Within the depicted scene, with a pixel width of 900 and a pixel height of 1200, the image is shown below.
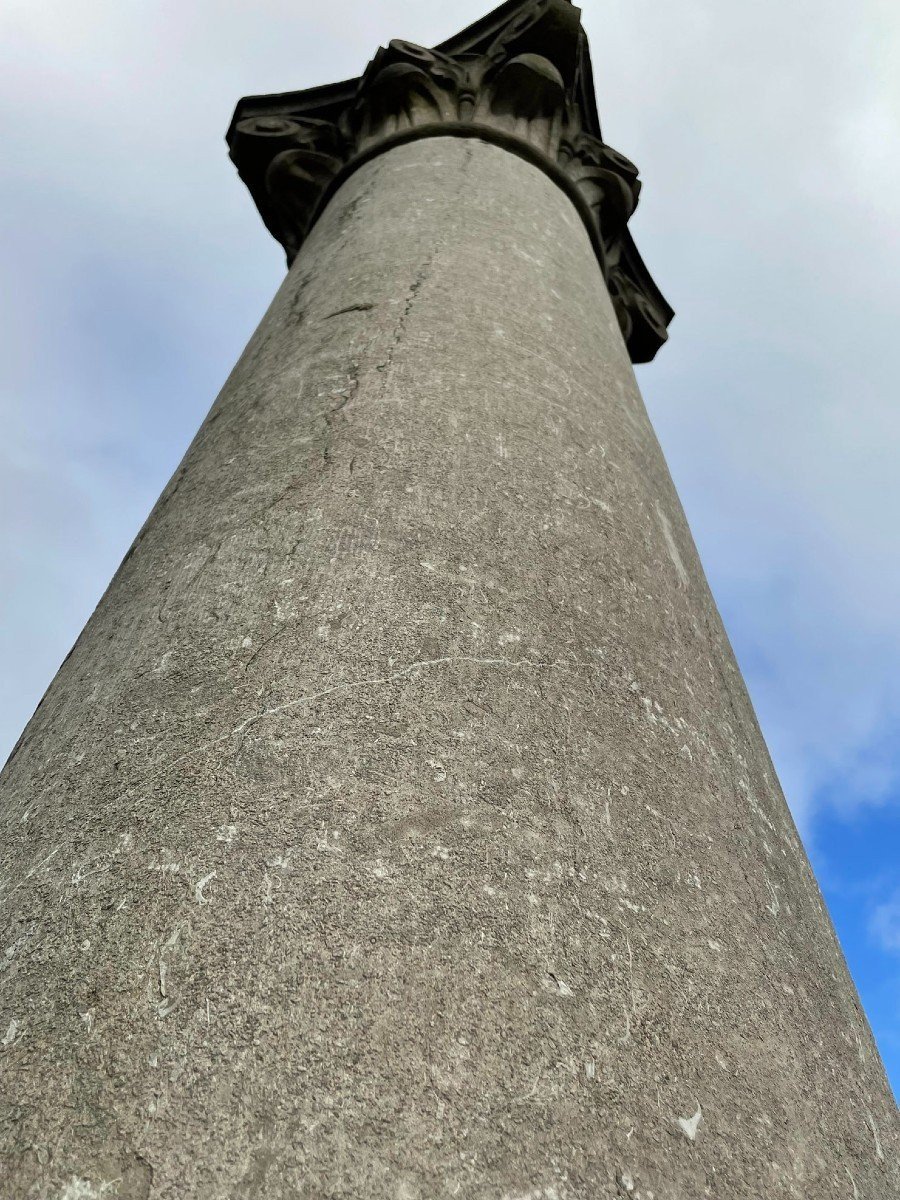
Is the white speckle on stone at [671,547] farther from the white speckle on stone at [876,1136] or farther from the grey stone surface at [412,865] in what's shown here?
the white speckle on stone at [876,1136]

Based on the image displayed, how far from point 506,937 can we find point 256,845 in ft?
1.39

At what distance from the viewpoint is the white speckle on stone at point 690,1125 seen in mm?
1273

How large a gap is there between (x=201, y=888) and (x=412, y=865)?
0.33m

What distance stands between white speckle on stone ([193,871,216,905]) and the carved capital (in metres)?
4.43

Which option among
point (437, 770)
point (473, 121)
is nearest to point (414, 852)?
point (437, 770)

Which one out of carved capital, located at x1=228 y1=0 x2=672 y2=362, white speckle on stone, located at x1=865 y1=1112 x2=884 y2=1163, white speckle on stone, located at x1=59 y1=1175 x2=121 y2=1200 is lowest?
white speckle on stone, located at x1=59 y1=1175 x2=121 y2=1200

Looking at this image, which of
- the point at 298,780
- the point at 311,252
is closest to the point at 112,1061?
the point at 298,780

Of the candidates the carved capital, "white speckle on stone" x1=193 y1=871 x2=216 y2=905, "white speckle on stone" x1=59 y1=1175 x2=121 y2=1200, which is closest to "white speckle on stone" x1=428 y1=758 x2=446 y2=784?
"white speckle on stone" x1=193 y1=871 x2=216 y2=905

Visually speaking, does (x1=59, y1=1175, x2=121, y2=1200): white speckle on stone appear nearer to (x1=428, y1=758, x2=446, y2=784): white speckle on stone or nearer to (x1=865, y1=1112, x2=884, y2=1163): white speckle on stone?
(x1=428, y1=758, x2=446, y2=784): white speckle on stone

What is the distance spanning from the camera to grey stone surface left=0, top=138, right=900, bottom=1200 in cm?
119

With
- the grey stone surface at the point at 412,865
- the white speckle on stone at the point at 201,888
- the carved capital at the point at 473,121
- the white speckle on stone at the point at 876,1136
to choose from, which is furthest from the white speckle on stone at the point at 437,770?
the carved capital at the point at 473,121

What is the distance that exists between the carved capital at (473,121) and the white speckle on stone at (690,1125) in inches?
185

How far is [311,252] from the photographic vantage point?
12.9ft

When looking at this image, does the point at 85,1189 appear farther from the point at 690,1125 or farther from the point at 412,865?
the point at 690,1125
